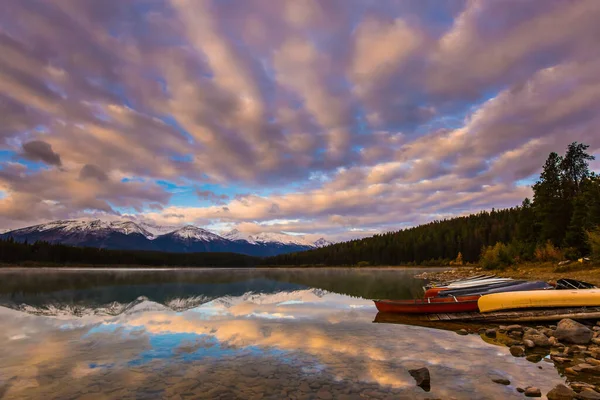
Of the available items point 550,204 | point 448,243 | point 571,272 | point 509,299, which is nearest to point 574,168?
point 550,204

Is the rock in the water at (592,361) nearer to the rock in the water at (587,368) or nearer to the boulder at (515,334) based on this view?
the rock in the water at (587,368)

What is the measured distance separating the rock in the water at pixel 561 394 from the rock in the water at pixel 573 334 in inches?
316

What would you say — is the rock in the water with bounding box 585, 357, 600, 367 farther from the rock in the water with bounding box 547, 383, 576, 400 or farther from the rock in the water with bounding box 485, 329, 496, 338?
the rock in the water with bounding box 485, 329, 496, 338

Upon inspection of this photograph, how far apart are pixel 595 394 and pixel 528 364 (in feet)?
13.4

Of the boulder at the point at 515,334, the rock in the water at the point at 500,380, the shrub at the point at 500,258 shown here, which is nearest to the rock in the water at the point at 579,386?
the rock in the water at the point at 500,380

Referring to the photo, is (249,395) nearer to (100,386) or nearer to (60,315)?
(100,386)

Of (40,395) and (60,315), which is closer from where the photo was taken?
(40,395)

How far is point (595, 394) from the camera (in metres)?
9.72

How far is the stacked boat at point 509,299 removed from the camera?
2112 cm

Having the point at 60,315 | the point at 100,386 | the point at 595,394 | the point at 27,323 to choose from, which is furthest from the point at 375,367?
the point at 60,315

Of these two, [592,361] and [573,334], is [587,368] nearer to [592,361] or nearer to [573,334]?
[592,361]

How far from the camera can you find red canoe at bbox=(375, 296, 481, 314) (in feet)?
82.7

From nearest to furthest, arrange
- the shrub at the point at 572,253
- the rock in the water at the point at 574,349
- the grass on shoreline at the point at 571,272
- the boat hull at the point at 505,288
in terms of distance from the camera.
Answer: the rock in the water at the point at 574,349 < the boat hull at the point at 505,288 < the grass on shoreline at the point at 571,272 < the shrub at the point at 572,253

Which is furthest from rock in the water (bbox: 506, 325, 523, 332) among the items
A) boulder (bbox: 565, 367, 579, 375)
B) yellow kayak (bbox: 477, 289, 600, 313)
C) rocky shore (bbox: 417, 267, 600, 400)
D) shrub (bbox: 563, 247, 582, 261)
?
shrub (bbox: 563, 247, 582, 261)
